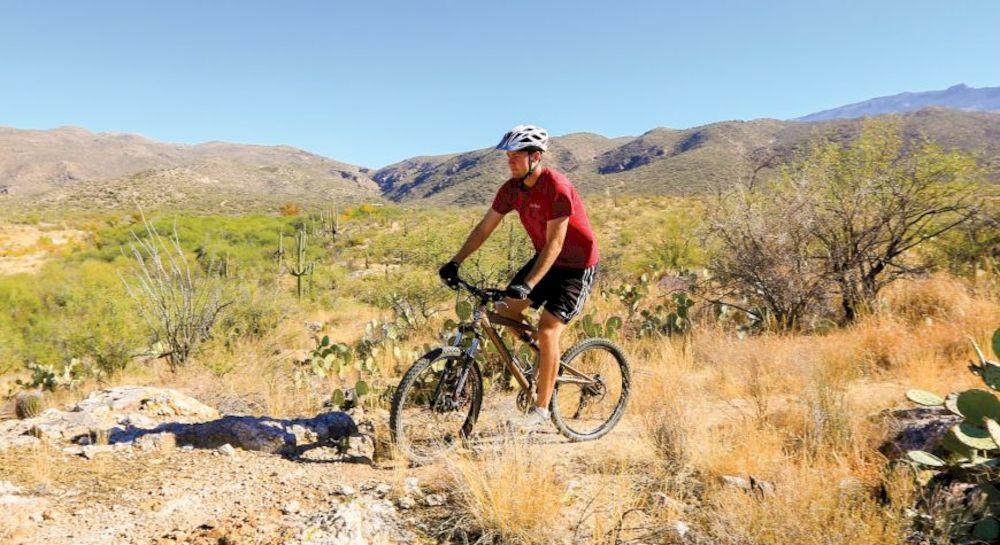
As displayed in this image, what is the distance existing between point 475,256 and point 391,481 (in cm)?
664

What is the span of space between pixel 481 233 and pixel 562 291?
79 centimetres

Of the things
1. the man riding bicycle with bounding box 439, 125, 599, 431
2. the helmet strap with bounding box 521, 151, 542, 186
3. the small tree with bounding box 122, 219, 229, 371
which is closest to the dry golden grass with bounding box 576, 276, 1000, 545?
the man riding bicycle with bounding box 439, 125, 599, 431

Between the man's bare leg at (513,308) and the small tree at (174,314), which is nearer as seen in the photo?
the man's bare leg at (513,308)

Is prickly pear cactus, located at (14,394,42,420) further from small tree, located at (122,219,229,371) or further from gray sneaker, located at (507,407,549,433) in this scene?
gray sneaker, located at (507,407,549,433)

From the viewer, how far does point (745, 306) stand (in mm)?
7973

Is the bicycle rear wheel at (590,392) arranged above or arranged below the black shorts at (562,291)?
below

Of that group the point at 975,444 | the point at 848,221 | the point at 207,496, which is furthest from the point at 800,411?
the point at 848,221

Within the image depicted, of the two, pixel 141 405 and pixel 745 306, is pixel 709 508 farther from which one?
pixel 745 306

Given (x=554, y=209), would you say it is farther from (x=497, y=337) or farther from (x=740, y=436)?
(x=740, y=436)

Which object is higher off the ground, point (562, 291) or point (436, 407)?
point (562, 291)

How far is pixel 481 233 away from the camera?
13.8 feet

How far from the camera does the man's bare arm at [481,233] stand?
411 cm

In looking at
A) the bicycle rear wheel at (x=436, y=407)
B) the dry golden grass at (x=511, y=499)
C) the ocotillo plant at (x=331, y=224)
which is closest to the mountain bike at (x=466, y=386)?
the bicycle rear wheel at (x=436, y=407)

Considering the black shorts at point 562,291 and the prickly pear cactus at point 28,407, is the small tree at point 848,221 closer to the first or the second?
the black shorts at point 562,291
